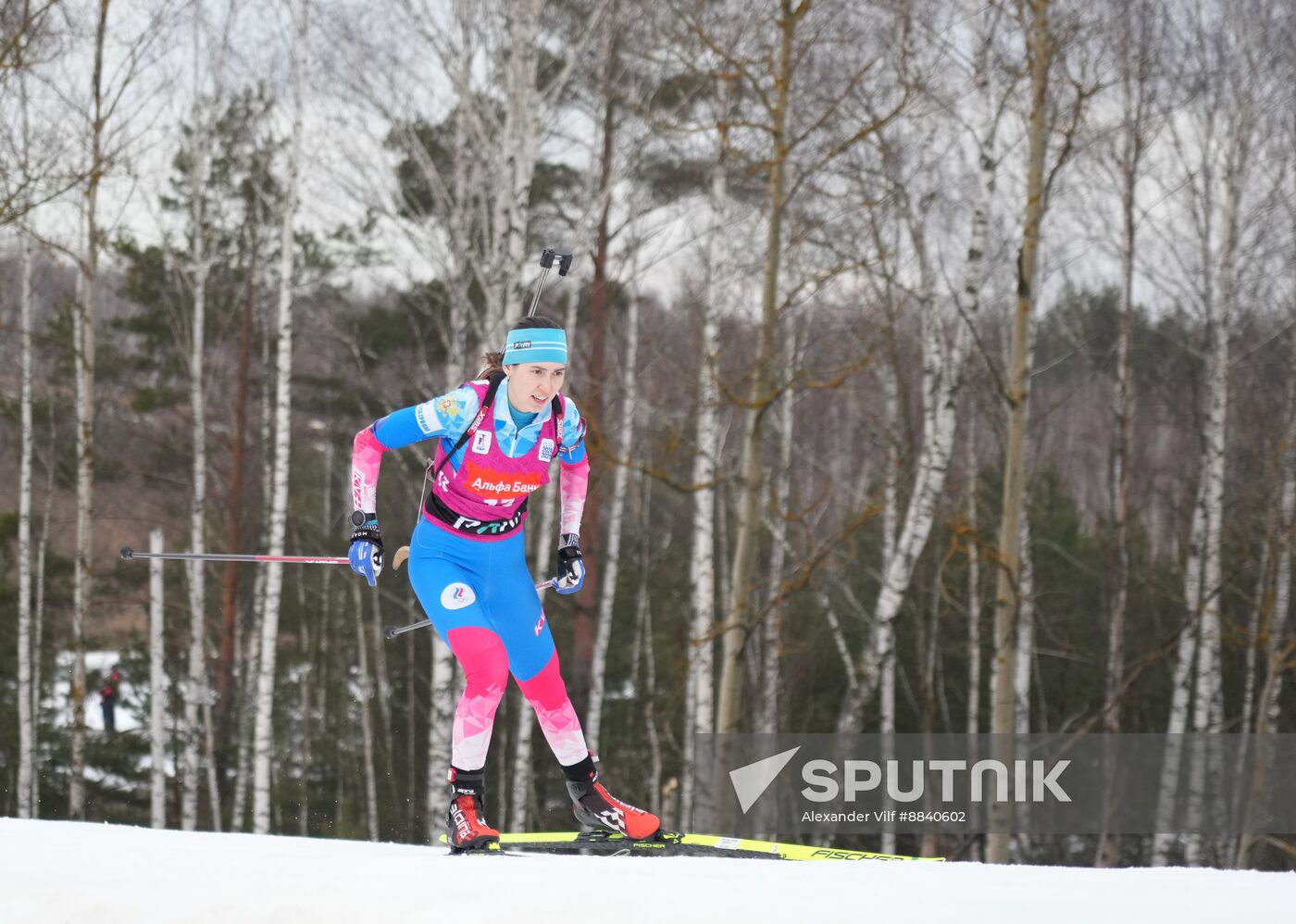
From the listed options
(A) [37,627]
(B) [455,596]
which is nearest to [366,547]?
(B) [455,596]

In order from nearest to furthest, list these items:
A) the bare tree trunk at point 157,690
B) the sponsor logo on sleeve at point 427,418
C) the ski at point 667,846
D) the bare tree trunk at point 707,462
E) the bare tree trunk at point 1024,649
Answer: the sponsor logo on sleeve at point 427,418 < the ski at point 667,846 < the bare tree trunk at point 707,462 < the bare tree trunk at point 157,690 < the bare tree trunk at point 1024,649

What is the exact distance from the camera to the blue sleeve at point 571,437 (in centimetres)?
437

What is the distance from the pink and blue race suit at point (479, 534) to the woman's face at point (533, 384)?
45 mm

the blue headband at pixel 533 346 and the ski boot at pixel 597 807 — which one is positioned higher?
the blue headband at pixel 533 346

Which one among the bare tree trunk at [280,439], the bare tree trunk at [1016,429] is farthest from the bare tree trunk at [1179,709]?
the bare tree trunk at [280,439]

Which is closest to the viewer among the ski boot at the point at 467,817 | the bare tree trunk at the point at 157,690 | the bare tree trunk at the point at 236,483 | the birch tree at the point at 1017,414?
the ski boot at the point at 467,817

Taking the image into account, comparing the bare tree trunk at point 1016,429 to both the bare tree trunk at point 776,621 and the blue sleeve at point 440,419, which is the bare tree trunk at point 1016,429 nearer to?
the bare tree trunk at point 776,621

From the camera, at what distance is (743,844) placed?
515 cm

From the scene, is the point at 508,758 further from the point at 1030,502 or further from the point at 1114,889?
the point at 1114,889

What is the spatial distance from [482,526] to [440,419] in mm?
428

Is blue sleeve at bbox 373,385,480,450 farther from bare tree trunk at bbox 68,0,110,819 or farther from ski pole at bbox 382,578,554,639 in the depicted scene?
bare tree trunk at bbox 68,0,110,819

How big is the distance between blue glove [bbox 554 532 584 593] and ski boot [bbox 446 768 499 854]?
76 centimetres

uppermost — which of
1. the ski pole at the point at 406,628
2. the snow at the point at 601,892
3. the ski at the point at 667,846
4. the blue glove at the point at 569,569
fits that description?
the blue glove at the point at 569,569

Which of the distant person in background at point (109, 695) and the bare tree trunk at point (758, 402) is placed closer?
the bare tree trunk at point (758, 402)
